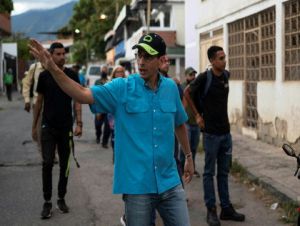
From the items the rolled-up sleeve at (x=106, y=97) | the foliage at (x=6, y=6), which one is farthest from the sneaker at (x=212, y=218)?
the foliage at (x=6, y=6)

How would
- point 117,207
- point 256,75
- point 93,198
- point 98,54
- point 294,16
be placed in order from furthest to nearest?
point 98,54 < point 256,75 < point 294,16 < point 93,198 < point 117,207

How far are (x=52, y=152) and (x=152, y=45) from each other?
3.06 m

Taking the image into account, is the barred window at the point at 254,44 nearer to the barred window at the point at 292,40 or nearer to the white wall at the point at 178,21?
the barred window at the point at 292,40

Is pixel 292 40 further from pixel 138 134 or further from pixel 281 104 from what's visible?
pixel 138 134

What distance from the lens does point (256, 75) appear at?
12.4m

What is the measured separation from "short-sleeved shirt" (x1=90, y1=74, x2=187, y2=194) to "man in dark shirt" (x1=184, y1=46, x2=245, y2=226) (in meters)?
2.30

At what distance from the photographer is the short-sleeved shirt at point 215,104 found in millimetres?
5922

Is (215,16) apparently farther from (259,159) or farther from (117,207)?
(117,207)

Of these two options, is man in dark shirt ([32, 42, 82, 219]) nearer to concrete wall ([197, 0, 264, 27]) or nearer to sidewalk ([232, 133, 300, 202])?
sidewalk ([232, 133, 300, 202])

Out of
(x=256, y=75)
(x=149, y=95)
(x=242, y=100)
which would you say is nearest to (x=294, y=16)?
(x=256, y=75)

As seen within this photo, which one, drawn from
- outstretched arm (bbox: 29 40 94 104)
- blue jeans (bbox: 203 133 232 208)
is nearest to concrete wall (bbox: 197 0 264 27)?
blue jeans (bbox: 203 133 232 208)

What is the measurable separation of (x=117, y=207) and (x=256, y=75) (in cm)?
654

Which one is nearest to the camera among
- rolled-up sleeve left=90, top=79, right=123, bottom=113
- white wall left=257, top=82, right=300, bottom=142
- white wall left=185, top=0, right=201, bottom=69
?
rolled-up sleeve left=90, top=79, right=123, bottom=113

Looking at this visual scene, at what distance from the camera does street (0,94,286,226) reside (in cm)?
626
